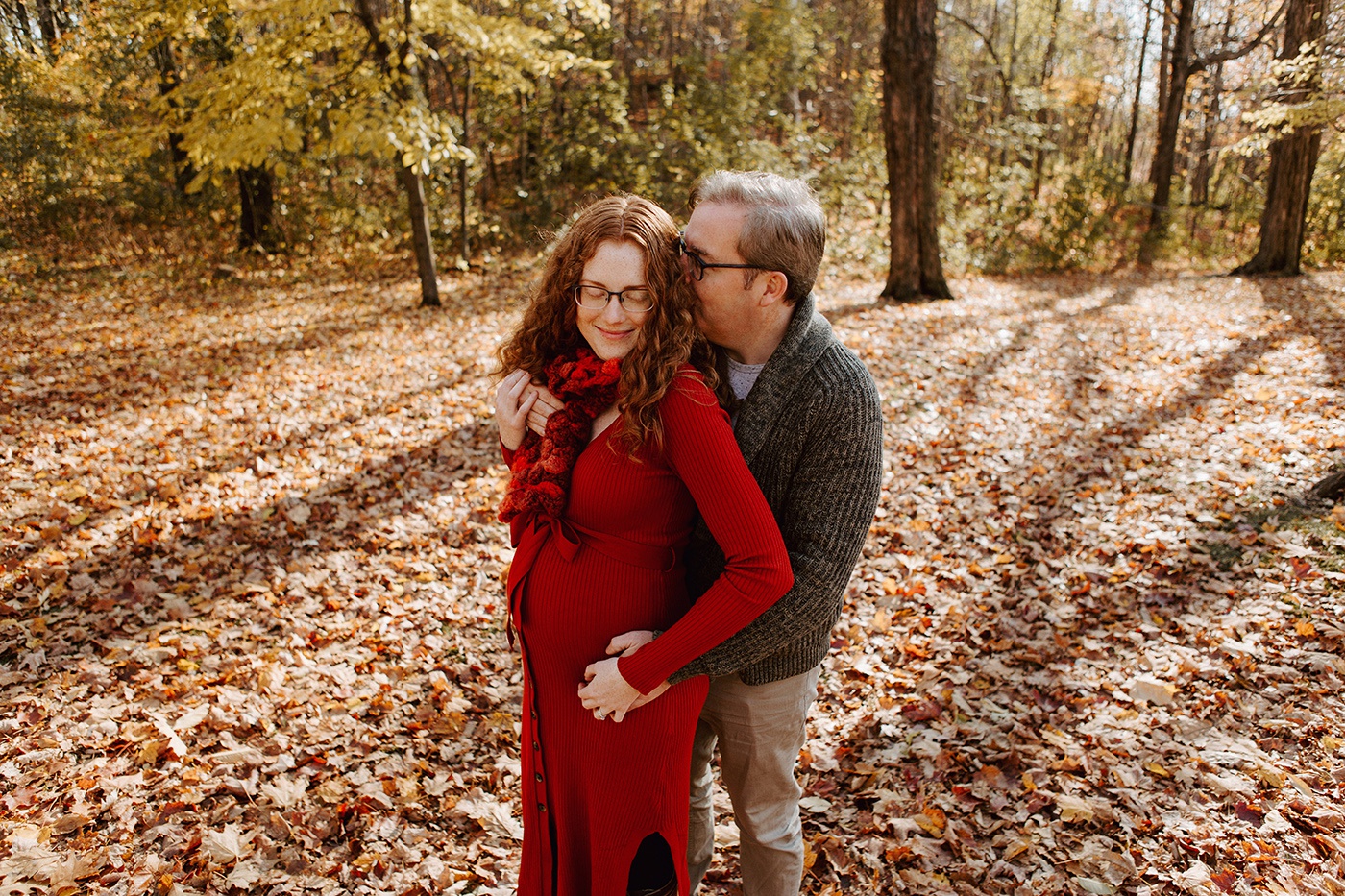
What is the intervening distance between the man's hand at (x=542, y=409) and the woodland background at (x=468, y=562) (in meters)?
0.79

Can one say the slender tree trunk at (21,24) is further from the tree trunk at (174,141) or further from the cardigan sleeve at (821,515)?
the cardigan sleeve at (821,515)

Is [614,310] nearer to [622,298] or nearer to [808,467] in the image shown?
[622,298]

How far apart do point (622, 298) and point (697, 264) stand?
0.22 metres

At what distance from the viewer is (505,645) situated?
4293mm

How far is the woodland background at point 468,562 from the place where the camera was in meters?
3.03

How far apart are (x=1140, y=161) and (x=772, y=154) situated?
35.0 metres

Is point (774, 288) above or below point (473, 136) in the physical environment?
below

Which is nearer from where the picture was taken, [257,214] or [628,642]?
[628,642]

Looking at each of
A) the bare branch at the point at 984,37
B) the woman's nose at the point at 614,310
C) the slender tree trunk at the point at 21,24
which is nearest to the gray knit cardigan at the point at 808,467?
the woman's nose at the point at 614,310

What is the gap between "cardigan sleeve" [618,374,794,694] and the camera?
1.69m

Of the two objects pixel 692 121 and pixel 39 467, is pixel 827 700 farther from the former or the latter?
pixel 692 121

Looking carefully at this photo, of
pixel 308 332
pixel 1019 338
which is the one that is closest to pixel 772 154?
pixel 1019 338

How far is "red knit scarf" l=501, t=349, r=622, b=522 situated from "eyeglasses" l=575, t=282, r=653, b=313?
0.45 ft

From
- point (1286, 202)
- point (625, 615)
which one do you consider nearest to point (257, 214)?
point (625, 615)
